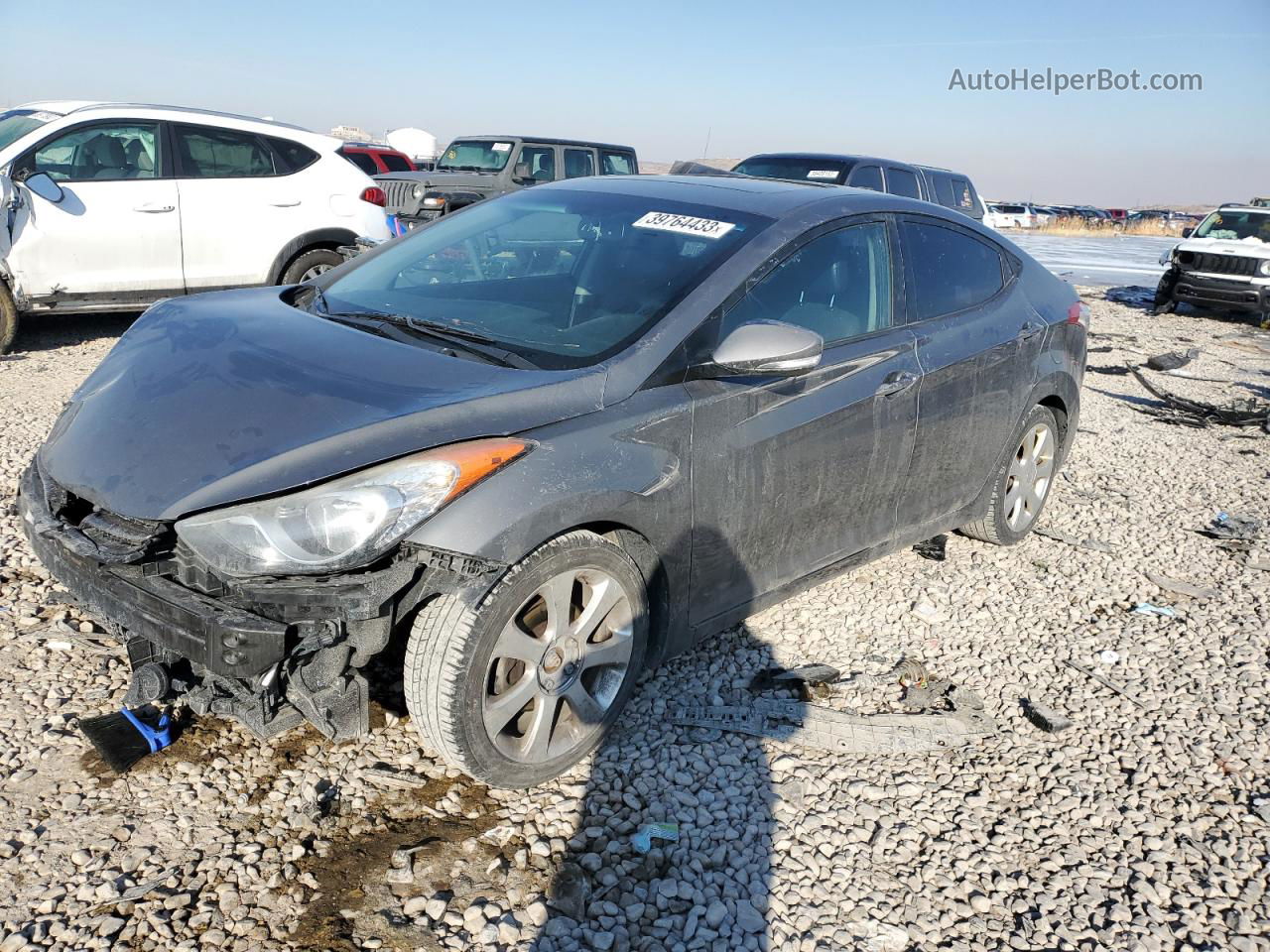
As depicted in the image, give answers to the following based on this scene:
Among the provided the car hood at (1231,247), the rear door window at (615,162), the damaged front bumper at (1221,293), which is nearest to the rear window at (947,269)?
the rear door window at (615,162)

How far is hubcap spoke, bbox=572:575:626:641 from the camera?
2.91 meters

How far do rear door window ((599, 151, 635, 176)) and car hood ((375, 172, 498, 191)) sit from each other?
7.17 feet

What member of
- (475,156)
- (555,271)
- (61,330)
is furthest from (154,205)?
(475,156)

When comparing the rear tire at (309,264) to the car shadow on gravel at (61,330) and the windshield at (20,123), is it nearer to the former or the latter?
the car shadow on gravel at (61,330)

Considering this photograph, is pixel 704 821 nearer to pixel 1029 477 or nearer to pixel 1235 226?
pixel 1029 477

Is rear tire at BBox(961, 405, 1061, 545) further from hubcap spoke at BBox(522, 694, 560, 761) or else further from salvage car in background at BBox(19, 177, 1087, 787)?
hubcap spoke at BBox(522, 694, 560, 761)

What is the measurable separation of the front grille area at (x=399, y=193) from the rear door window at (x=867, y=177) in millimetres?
6044

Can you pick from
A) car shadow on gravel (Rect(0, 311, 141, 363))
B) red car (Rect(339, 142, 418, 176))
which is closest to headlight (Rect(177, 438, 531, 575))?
car shadow on gravel (Rect(0, 311, 141, 363))

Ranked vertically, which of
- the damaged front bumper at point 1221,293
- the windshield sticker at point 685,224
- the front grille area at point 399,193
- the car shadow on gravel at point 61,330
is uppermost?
the front grille area at point 399,193

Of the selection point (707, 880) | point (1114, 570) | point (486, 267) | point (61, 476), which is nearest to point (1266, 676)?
point (1114, 570)

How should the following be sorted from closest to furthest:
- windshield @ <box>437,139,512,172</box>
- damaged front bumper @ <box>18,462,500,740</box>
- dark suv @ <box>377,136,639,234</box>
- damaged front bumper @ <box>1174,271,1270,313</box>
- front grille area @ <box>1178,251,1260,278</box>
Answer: damaged front bumper @ <box>18,462,500,740</box>, dark suv @ <box>377,136,639,234</box>, damaged front bumper @ <box>1174,271,1270,313</box>, front grille area @ <box>1178,251,1260,278</box>, windshield @ <box>437,139,512,172</box>

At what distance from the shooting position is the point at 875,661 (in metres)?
3.98

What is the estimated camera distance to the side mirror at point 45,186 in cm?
717

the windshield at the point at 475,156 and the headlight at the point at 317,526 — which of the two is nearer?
the headlight at the point at 317,526
